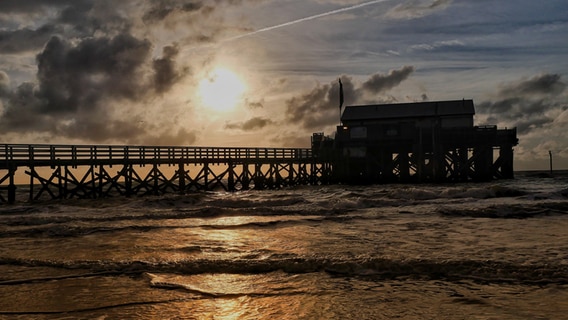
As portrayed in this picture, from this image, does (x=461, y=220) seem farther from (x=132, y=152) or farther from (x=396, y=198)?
(x=132, y=152)

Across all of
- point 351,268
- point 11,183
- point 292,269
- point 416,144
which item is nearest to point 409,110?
point 416,144

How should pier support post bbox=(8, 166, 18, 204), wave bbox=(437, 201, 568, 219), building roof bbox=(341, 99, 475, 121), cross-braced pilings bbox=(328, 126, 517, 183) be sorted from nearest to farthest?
wave bbox=(437, 201, 568, 219) < pier support post bbox=(8, 166, 18, 204) < cross-braced pilings bbox=(328, 126, 517, 183) < building roof bbox=(341, 99, 475, 121)

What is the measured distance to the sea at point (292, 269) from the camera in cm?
500

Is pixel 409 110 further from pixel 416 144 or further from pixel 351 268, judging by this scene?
pixel 351 268

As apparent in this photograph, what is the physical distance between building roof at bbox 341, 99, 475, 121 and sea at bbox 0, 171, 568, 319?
119 ft

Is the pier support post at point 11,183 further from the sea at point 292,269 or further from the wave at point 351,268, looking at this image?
the wave at point 351,268

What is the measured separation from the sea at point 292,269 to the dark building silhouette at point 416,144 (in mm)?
30670

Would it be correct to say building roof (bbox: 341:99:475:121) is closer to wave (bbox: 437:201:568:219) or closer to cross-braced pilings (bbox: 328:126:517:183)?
cross-braced pilings (bbox: 328:126:517:183)

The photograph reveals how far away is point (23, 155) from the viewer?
22.8 meters

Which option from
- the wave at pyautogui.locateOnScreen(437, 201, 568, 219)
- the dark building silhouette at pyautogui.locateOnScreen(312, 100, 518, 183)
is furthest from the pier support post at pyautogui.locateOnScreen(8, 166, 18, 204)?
the dark building silhouette at pyautogui.locateOnScreen(312, 100, 518, 183)

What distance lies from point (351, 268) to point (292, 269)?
0.91 m

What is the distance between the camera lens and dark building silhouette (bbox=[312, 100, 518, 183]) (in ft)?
139

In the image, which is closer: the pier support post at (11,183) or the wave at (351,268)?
the wave at (351,268)

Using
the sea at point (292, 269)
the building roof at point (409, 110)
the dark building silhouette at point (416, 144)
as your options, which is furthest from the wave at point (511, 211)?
the building roof at point (409, 110)
